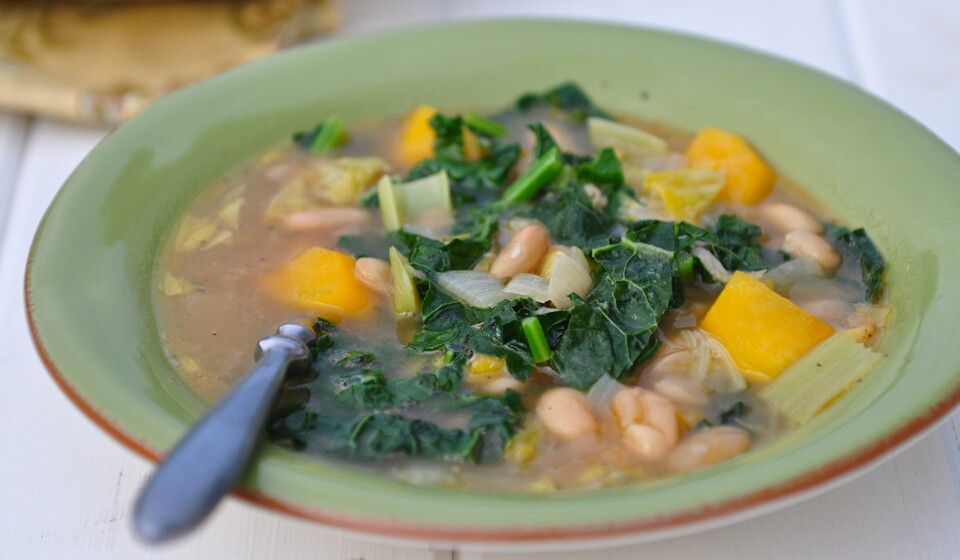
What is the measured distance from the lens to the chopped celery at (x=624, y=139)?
4.12m

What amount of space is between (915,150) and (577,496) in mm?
1927

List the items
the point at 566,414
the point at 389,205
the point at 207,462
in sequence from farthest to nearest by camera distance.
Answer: the point at 389,205 < the point at 566,414 < the point at 207,462

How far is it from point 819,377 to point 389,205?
1591 millimetres

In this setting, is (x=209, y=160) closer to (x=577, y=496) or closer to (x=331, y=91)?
(x=331, y=91)

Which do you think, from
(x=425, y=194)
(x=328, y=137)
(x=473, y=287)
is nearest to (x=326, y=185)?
(x=328, y=137)

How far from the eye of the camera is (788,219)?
368 centimetres

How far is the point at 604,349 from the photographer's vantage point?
3084mm

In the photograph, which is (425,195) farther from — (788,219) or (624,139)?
(788,219)

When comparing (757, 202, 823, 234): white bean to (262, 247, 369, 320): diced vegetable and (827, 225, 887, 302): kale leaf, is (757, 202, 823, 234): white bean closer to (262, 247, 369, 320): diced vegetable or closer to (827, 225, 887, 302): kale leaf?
(827, 225, 887, 302): kale leaf

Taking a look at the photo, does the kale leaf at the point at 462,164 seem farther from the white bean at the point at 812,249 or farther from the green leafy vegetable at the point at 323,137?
the white bean at the point at 812,249

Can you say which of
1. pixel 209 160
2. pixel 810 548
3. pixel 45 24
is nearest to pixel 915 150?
pixel 810 548

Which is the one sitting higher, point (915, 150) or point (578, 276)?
point (915, 150)

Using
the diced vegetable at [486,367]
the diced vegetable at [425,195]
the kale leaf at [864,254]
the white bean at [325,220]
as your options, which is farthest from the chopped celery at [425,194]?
the kale leaf at [864,254]

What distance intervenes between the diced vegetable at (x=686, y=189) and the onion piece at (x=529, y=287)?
2.11 ft
